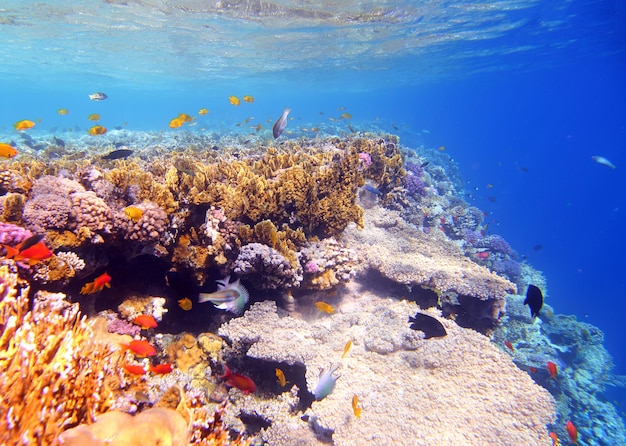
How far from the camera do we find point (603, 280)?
57.5 meters

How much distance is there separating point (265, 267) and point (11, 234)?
2.90m

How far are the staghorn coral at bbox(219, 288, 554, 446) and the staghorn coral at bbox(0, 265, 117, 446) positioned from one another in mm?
2160

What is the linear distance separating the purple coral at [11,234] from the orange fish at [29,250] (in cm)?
11

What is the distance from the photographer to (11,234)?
3508 mm

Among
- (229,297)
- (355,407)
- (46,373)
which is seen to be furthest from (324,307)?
(46,373)

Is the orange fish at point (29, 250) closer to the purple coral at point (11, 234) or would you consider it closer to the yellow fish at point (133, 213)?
the purple coral at point (11, 234)

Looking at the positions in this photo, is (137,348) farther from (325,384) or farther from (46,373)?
(325,384)

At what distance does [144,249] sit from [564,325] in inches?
Answer: 725

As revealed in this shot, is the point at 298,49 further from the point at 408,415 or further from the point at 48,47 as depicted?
the point at 408,415

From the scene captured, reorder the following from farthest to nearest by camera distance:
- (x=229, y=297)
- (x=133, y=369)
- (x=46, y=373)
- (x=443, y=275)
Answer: (x=443, y=275), (x=229, y=297), (x=133, y=369), (x=46, y=373)

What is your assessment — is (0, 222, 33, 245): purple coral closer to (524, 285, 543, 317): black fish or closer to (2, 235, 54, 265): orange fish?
(2, 235, 54, 265): orange fish

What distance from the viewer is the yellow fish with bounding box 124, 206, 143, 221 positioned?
4.20m

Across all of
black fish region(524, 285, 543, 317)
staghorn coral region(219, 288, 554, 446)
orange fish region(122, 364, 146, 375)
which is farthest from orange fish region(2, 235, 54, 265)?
black fish region(524, 285, 543, 317)

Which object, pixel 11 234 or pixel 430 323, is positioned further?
pixel 430 323
